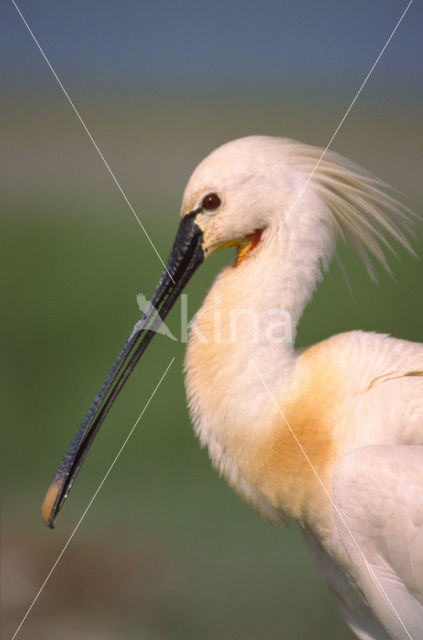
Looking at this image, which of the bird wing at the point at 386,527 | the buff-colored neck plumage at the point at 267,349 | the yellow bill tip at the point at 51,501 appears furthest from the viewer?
the yellow bill tip at the point at 51,501

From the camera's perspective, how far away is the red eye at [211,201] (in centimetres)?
250

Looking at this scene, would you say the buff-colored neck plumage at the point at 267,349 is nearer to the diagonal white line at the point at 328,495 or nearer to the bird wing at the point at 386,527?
the diagonal white line at the point at 328,495

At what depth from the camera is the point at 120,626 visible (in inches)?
166

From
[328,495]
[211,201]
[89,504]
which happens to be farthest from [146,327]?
[89,504]

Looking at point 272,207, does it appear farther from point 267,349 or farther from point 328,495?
point 328,495

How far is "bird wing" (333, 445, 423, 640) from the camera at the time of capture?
220cm

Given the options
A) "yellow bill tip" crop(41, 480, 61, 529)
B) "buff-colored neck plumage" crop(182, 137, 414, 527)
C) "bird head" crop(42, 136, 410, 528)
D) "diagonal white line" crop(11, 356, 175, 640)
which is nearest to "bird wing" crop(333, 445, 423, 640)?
"buff-colored neck plumage" crop(182, 137, 414, 527)

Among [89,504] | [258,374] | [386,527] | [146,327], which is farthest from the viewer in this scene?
[89,504]

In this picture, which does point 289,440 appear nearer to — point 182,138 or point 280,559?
point 280,559

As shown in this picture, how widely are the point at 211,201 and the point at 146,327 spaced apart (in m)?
0.48

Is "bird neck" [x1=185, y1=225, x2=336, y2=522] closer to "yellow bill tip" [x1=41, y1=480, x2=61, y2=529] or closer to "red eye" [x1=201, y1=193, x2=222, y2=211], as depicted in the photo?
"red eye" [x1=201, y1=193, x2=222, y2=211]

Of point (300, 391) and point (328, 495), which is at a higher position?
point (300, 391)

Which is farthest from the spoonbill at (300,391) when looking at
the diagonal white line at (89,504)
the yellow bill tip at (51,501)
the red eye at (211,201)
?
the diagonal white line at (89,504)

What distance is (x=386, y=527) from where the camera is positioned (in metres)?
2.24
